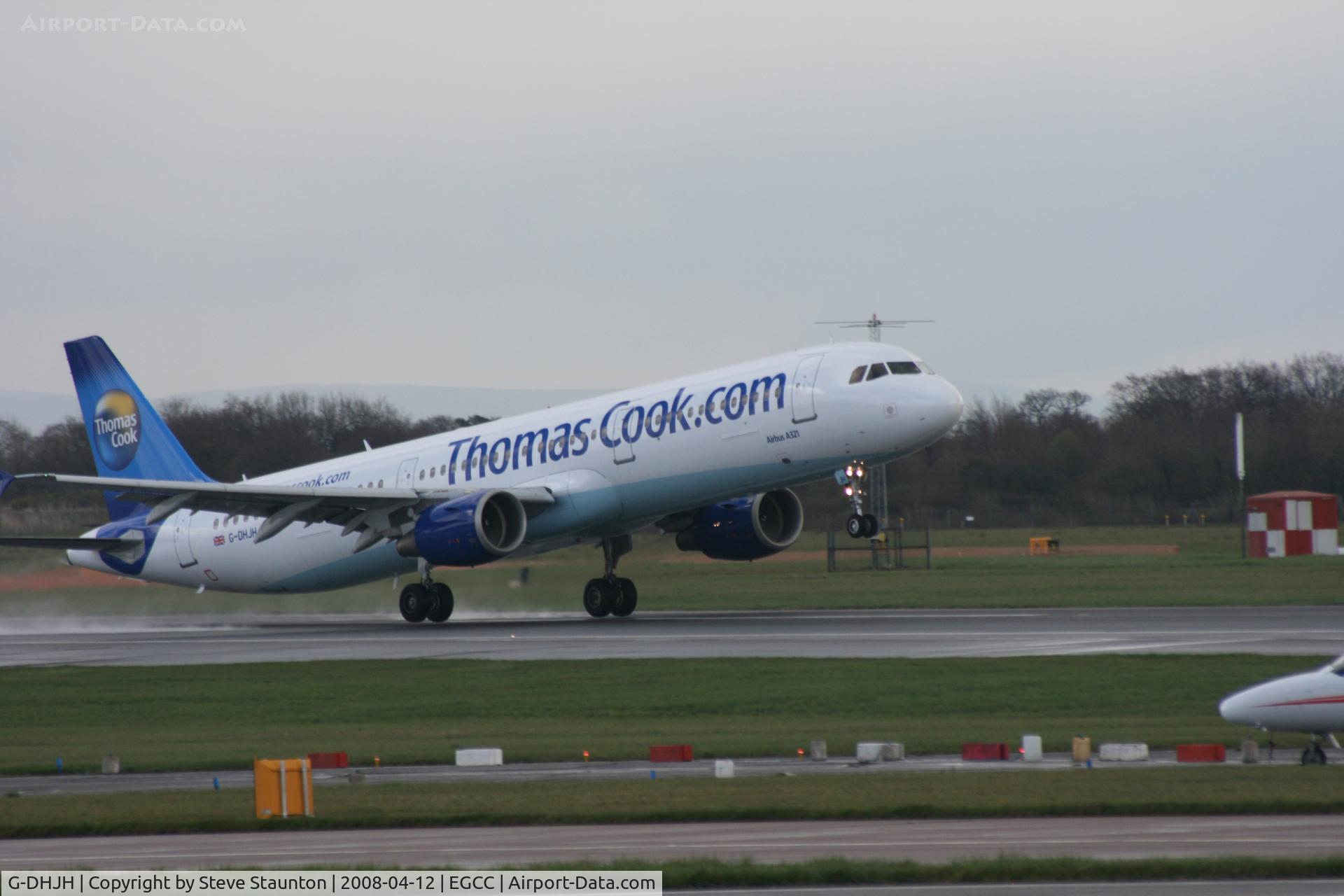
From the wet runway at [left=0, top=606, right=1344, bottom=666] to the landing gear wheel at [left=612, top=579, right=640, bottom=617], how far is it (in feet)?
0.98

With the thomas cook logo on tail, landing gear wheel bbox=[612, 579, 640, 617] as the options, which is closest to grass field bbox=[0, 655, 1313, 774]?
landing gear wheel bbox=[612, 579, 640, 617]

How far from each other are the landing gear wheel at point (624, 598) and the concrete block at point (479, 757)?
73.1 feet

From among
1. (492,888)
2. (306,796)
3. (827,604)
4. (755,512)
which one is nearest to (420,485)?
(755,512)

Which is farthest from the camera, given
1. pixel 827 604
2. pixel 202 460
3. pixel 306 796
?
pixel 202 460

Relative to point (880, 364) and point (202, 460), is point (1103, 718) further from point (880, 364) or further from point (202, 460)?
point (202, 460)

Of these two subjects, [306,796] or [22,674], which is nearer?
[306,796]

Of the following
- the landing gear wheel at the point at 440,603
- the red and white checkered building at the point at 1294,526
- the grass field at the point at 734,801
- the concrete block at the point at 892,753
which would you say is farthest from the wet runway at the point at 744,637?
the red and white checkered building at the point at 1294,526

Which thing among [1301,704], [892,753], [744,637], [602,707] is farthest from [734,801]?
[744,637]

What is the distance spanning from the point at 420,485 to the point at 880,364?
12.3 meters

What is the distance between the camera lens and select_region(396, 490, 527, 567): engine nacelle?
35719mm

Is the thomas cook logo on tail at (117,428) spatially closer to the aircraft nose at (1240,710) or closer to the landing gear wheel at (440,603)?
the landing gear wheel at (440,603)

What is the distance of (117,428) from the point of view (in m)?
44.4

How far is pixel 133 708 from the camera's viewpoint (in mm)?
24562

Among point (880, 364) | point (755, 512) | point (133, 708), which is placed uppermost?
point (880, 364)
